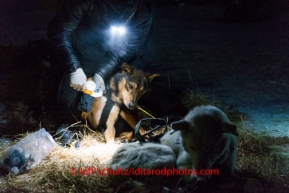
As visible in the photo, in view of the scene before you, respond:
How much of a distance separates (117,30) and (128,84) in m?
0.88

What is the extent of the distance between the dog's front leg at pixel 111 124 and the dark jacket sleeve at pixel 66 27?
2.92 ft

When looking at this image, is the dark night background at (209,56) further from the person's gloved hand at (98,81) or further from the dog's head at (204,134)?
the dog's head at (204,134)

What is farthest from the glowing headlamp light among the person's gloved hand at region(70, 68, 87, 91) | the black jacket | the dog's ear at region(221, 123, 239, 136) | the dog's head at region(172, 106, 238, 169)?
the dog's ear at region(221, 123, 239, 136)

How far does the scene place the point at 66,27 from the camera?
5742 millimetres

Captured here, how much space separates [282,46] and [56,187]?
9.54m

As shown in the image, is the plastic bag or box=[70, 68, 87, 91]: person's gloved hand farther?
box=[70, 68, 87, 91]: person's gloved hand

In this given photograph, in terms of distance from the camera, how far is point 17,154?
15.7 feet

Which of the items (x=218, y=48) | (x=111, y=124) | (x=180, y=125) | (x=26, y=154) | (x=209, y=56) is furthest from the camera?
(x=218, y=48)

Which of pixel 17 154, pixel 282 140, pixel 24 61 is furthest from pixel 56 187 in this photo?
pixel 24 61

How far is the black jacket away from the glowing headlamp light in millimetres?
69

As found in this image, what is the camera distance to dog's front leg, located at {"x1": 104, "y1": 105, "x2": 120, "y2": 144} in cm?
580

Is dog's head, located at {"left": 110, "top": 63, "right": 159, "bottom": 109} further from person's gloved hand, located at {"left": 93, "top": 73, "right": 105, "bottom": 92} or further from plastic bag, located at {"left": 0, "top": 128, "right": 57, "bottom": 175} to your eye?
plastic bag, located at {"left": 0, "top": 128, "right": 57, "bottom": 175}

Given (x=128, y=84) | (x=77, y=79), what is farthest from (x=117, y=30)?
(x=77, y=79)

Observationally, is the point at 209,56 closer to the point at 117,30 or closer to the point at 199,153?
the point at 117,30
